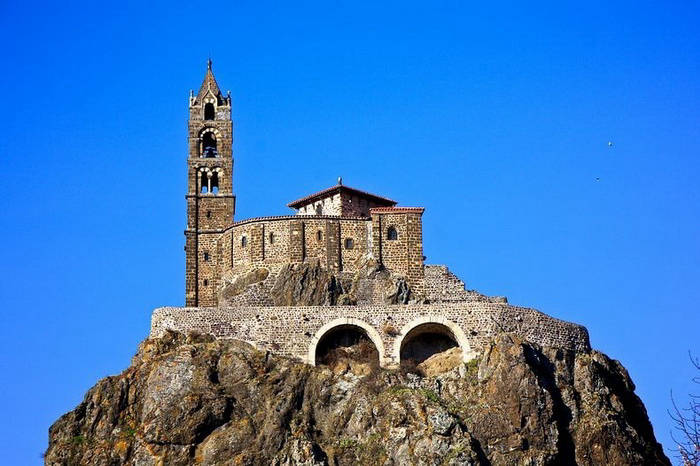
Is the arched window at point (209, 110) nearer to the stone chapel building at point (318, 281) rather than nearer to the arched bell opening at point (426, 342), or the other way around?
the stone chapel building at point (318, 281)

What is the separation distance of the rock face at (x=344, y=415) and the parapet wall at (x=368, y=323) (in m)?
1.54

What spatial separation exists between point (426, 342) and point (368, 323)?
→ 430cm

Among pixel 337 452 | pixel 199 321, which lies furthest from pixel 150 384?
pixel 337 452

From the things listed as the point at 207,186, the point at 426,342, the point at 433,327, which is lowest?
the point at 426,342

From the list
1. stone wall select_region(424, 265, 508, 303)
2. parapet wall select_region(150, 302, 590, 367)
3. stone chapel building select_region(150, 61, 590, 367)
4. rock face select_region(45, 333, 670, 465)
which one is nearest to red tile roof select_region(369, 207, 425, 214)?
stone chapel building select_region(150, 61, 590, 367)

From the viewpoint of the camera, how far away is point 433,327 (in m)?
90.6

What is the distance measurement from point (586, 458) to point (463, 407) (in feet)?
25.6

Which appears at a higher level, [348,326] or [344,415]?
[348,326]

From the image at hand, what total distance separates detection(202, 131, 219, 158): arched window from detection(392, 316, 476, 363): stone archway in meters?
23.7

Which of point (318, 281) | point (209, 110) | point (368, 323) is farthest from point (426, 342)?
point (209, 110)

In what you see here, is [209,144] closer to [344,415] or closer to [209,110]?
[209,110]

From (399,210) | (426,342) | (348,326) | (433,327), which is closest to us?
(348,326)

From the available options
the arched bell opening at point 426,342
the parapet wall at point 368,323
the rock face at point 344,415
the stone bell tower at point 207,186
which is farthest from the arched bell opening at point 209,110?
the arched bell opening at point 426,342

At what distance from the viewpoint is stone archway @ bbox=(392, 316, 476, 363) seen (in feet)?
291
